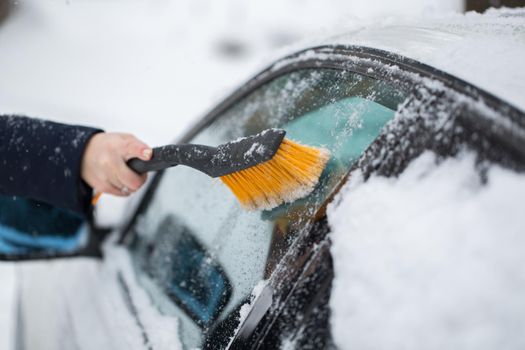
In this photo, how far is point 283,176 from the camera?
3.90 feet

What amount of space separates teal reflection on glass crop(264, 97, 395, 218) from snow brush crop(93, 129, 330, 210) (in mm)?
29

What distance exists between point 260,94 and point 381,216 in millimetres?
976

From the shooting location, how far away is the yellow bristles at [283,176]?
114 cm

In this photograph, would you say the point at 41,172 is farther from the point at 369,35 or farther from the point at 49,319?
the point at 369,35

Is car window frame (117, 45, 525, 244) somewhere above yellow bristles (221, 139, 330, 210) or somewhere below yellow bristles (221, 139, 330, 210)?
above

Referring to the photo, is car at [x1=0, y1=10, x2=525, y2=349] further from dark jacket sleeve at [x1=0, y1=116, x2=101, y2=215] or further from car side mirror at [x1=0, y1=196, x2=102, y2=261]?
dark jacket sleeve at [x1=0, y1=116, x2=101, y2=215]

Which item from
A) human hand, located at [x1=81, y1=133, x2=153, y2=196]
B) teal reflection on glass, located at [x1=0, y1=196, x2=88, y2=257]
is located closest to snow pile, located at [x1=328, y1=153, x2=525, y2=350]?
human hand, located at [x1=81, y1=133, x2=153, y2=196]

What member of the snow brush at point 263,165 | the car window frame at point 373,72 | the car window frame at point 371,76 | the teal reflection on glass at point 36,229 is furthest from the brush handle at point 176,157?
the teal reflection on glass at point 36,229

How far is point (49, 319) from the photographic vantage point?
214 centimetres

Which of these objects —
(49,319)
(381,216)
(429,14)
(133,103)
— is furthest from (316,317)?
(133,103)

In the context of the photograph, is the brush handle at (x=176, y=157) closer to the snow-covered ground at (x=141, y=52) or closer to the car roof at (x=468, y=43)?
the car roof at (x=468, y=43)

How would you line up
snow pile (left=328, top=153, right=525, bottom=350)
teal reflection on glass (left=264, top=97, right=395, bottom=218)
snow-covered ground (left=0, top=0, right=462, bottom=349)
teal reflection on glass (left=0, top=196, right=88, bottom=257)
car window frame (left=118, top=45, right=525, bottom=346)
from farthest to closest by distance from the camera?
snow-covered ground (left=0, top=0, right=462, bottom=349) → teal reflection on glass (left=0, top=196, right=88, bottom=257) → teal reflection on glass (left=264, top=97, right=395, bottom=218) → car window frame (left=118, top=45, right=525, bottom=346) → snow pile (left=328, top=153, right=525, bottom=350)

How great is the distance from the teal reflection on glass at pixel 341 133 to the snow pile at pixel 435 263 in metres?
0.15

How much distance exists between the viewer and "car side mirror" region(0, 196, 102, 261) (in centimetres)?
214
